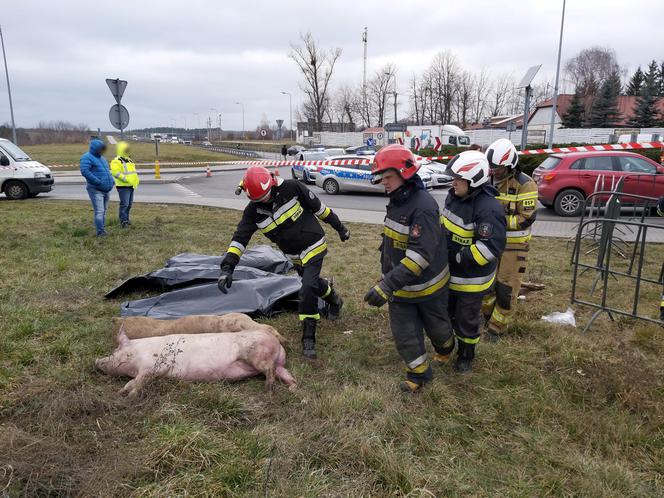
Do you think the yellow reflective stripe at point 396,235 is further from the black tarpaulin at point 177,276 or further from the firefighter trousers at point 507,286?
the black tarpaulin at point 177,276

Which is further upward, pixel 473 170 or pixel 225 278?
pixel 473 170

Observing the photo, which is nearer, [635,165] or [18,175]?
[635,165]

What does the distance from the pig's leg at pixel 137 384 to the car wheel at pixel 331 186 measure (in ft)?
45.8

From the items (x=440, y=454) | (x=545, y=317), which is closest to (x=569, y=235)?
(x=545, y=317)

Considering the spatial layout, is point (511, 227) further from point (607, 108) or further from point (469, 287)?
point (607, 108)

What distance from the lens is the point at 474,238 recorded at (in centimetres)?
357

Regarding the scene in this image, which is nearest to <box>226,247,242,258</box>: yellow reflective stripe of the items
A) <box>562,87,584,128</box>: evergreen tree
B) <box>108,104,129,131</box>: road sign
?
<box>108,104,129,131</box>: road sign

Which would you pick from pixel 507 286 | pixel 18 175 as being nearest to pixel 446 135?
pixel 18 175

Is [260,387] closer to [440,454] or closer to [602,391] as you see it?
[440,454]

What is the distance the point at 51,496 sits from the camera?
234 centimetres

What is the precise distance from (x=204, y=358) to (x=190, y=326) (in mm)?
513

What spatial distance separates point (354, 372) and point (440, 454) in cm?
108

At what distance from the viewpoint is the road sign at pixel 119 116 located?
10359mm

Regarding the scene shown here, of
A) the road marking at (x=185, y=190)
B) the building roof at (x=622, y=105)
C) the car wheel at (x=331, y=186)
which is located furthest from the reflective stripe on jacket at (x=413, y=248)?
the building roof at (x=622, y=105)
